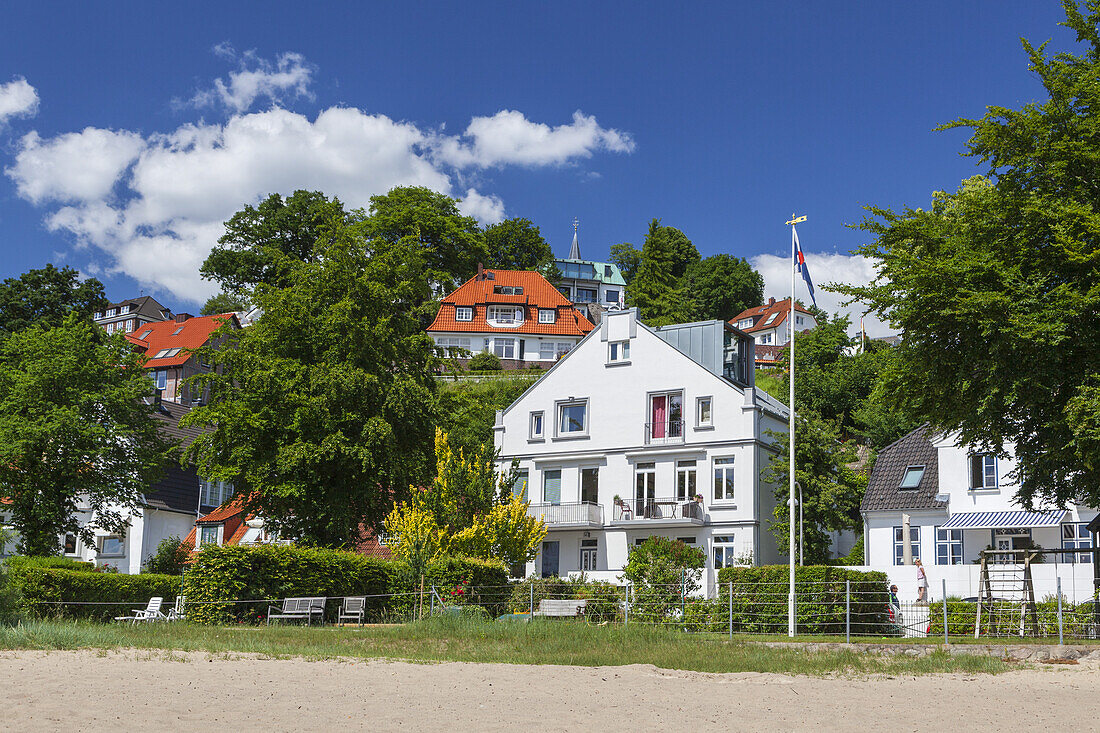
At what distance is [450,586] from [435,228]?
201 ft

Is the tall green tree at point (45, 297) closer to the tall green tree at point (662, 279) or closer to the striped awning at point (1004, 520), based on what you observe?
the tall green tree at point (662, 279)

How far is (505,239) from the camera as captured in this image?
327ft

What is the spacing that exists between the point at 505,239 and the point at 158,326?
1334 inches

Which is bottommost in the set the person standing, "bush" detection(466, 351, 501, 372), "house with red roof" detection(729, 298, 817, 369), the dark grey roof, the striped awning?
the person standing

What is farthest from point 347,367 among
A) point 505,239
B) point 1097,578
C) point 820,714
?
point 505,239

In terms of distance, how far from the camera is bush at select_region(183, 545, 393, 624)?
26984mm

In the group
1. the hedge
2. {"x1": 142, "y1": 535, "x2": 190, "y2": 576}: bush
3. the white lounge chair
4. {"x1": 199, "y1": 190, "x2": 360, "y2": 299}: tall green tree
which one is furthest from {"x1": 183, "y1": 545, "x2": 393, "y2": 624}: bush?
{"x1": 199, "y1": 190, "x2": 360, "y2": 299}: tall green tree

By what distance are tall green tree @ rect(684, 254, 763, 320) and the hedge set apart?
74.1 m

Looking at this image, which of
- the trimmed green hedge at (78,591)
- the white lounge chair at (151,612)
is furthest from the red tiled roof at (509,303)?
the white lounge chair at (151,612)

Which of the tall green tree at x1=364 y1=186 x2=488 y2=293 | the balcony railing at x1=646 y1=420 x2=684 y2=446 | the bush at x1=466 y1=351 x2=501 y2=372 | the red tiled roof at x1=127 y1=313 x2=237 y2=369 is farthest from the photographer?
the red tiled roof at x1=127 y1=313 x2=237 y2=369

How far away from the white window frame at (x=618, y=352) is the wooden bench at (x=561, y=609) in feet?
69.1

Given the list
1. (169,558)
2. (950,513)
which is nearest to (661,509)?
(950,513)

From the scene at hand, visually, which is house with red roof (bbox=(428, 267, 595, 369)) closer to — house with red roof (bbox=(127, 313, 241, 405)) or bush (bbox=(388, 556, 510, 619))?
house with red roof (bbox=(127, 313, 241, 405))

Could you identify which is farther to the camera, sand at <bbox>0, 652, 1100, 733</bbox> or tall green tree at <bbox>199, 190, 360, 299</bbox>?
tall green tree at <bbox>199, 190, 360, 299</bbox>
